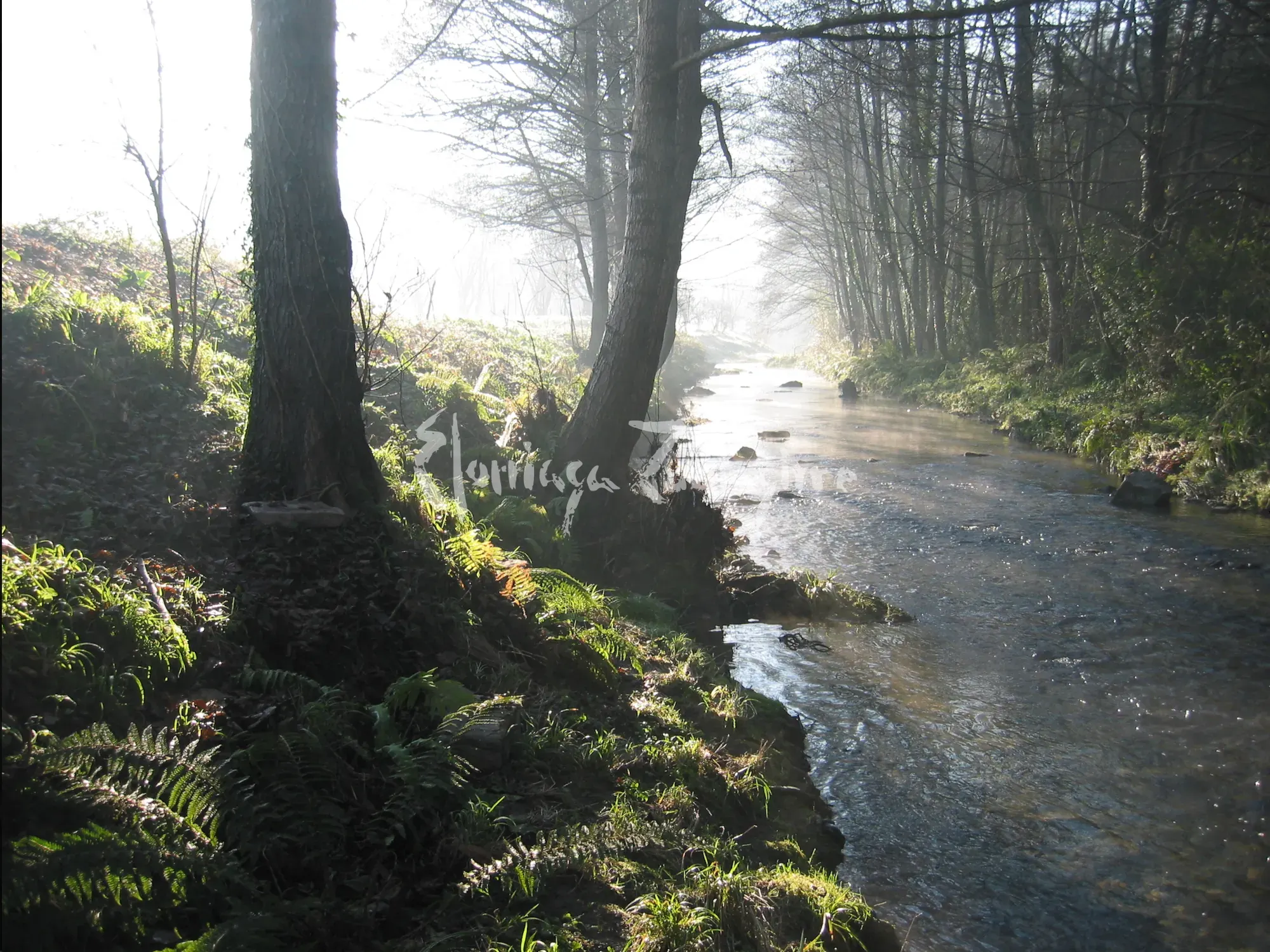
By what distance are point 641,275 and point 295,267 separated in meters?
3.65

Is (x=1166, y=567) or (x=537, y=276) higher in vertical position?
(x=537, y=276)

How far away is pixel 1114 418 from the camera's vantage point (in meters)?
13.7

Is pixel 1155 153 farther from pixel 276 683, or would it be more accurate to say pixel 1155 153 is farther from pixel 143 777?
pixel 143 777

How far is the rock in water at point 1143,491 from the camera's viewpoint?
10359 millimetres

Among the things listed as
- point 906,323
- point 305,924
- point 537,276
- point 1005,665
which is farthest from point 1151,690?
point 537,276

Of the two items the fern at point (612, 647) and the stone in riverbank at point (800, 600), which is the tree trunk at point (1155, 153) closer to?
the stone in riverbank at point (800, 600)

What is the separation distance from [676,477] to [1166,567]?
4.83m

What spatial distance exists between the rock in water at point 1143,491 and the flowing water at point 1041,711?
0.77 ft

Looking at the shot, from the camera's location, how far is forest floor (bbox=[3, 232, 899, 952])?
242 cm

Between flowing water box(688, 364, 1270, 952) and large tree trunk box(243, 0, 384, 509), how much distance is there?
3342 mm

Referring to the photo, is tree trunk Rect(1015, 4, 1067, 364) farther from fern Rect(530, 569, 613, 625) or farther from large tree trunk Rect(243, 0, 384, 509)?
large tree trunk Rect(243, 0, 384, 509)

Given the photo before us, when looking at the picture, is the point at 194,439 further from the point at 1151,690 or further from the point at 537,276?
the point at 537,276

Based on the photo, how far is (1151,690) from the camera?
5637 millimetres

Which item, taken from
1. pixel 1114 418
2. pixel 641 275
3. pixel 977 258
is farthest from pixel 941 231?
pixel 641 275
